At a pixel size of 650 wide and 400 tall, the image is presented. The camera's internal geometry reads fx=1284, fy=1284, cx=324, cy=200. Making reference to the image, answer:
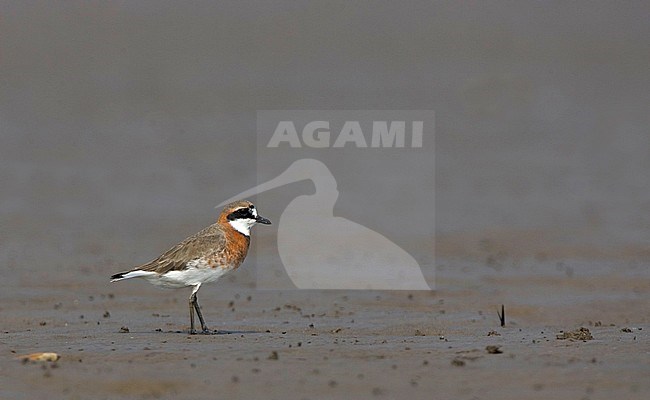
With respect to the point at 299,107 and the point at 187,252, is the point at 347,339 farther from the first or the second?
the point at 299,107

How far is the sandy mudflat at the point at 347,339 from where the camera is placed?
29.0ft

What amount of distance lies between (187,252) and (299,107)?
1321 centimetres

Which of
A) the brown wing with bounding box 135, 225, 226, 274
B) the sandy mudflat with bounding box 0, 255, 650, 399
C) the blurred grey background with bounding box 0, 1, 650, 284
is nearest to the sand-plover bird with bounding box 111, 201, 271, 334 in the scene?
the brown wing with bounding box 135, 225, 226, 274

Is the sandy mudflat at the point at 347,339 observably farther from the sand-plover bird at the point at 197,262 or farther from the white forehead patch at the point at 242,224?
the white forehead patch at the point at 242,224

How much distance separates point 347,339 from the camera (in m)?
11.0

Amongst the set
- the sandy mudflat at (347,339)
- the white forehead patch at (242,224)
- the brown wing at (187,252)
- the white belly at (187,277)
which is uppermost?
Answer: the white forehead patch at (242,224)

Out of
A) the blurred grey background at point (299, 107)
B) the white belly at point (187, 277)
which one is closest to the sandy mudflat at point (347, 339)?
the white belly at point (187, 277)

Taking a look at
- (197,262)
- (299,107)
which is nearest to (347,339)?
(197,262)

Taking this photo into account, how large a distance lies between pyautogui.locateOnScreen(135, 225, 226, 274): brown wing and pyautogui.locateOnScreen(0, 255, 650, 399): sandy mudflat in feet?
1.93

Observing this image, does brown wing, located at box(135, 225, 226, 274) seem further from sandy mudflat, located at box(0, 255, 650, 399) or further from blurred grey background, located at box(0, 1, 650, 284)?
blurred grey background, located at box(0, 1, 650, 284)

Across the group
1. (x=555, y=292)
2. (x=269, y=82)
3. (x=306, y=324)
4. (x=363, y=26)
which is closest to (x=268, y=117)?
(x=269, y=82)

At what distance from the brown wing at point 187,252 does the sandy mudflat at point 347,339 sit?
588 mm

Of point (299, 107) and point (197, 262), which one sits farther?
point (299, 107)

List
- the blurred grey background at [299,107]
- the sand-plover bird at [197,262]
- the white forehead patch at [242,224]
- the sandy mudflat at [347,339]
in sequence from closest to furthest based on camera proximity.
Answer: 1. the sandy mudflat at [347,339]
2. the sand-plover bird at [197,262]
3. the white forehead patch at [242,224]
4. the blurred grey background at [299,107]
